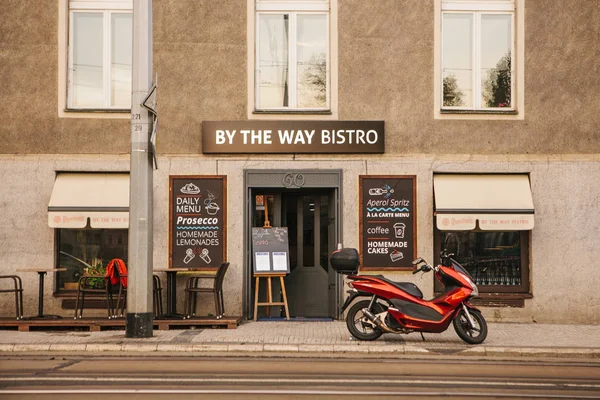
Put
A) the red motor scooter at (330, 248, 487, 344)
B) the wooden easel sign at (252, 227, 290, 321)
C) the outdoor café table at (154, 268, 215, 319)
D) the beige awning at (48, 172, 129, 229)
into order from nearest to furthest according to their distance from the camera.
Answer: the red motor scooter at (330, 248, 487, 344)
the outdoor café table at (154, 268, 215, 319)
the beige awning at (48, 172, 129, 229)
the wooden easel sign at (252, 227, 290, 321)

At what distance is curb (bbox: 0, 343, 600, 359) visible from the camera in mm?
11750

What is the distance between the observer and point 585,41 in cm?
1542

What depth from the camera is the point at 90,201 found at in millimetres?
15109

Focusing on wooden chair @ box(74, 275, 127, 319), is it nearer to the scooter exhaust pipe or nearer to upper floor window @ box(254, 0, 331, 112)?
upper floor window @ box(254, 0, 331, 112)

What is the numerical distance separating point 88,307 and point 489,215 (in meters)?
7.39

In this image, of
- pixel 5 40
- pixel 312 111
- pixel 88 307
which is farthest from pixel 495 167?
pixel 5 40

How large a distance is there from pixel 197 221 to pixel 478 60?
600 centimetres

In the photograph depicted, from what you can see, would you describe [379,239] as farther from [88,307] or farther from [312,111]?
[88,307]

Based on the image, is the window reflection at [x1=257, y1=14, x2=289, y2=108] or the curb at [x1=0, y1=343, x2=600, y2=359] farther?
the window reflection at [x1=257, y1=14, x2=289, y2=108]

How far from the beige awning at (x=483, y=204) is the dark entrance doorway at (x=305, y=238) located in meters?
2.08

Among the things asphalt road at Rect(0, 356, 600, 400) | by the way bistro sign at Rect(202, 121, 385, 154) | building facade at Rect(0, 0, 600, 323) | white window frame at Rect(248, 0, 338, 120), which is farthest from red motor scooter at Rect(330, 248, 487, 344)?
white window frame at Rect(248, 0, 338, 120)

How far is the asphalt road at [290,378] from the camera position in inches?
321

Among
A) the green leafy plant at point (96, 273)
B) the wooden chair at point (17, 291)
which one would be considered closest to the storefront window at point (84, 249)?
the green leafy plant at point (96, 273)

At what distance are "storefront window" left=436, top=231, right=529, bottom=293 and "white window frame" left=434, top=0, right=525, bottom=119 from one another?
2.17 metres
